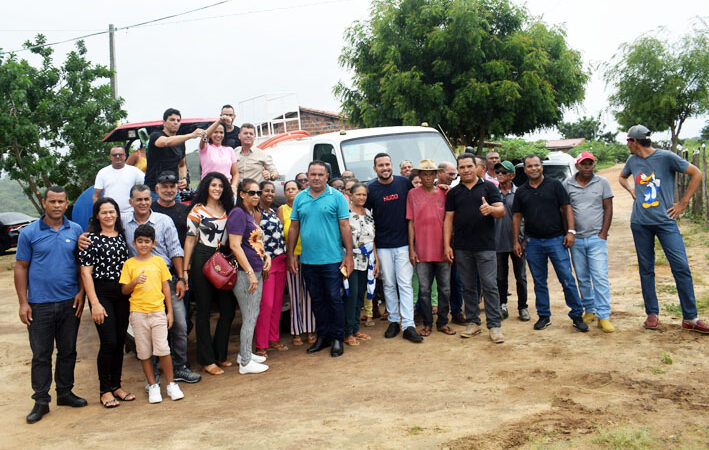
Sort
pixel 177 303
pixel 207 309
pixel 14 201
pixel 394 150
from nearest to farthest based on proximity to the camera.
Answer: pixel 177 303, pixel 207 309, pixel 394 150, pixel 14 201

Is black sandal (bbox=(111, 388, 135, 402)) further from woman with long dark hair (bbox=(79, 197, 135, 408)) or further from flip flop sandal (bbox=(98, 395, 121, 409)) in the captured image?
flip flop sandal (bbox=(98, 395, 121, 409))

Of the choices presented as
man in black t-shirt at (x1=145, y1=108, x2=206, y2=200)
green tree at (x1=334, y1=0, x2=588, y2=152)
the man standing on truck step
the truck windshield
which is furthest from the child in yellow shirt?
green tree at (x1=334, y1=0, x2=588, y2=152)

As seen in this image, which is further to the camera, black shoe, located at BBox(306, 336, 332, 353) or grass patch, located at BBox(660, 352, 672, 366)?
black shoe, located at BBox(306, 336, 332, 353)

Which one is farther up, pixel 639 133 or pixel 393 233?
pixel 639 133

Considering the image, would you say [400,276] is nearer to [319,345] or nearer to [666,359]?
[319,345]

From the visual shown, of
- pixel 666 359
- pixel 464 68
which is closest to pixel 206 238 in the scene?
pixel 666 359

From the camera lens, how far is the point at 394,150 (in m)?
8.58

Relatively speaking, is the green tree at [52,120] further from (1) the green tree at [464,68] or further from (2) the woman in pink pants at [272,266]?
(2) the woman in pink pants at [272,266]

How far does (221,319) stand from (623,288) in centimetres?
571

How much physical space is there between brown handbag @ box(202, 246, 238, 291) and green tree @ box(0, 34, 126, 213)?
1254 cm

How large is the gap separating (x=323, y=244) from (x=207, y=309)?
1.32 meters

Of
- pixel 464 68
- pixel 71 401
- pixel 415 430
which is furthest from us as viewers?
pixel 464 68

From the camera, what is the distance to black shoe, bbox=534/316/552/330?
22.5 feet

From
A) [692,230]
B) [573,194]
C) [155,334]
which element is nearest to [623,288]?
[573,194]
